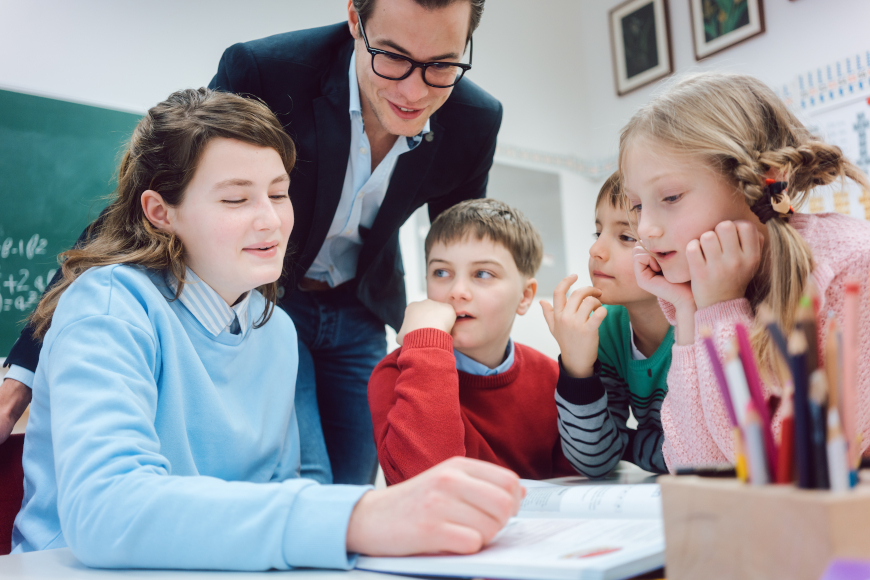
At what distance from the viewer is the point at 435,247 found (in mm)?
1453

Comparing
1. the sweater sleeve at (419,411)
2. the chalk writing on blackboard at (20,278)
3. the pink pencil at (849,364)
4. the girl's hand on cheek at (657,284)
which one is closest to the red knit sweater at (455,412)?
the sweater sleeve at (419,411)

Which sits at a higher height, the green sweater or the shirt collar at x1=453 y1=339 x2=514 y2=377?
the shirt collar at x1=453 y1=339 x2=514 y2=377

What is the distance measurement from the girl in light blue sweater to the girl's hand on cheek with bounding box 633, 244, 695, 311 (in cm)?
51

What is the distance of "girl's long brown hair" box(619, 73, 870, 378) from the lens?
0.80 meters

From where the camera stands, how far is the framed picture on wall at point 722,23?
9.59 feet

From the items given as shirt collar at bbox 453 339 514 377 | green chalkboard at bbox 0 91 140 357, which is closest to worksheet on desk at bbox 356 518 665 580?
shirt collar at bbox 453 339 514 377

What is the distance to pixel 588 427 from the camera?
1.08 meters

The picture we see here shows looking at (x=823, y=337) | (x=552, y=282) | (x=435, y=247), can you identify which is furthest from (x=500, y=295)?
(x=552, y=282)

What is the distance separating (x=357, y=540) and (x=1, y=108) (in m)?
2.15

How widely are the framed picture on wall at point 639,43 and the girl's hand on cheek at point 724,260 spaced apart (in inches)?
106

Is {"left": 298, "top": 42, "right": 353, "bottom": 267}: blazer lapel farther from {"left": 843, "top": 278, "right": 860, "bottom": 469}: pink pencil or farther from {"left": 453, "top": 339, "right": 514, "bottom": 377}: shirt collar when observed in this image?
{"left": 843, "top": 278, "right": 860, "bottom": 469}: pink pencil

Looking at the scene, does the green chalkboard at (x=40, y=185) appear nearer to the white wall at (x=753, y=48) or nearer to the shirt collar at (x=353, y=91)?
the shirt collar at (x=353, y=91)

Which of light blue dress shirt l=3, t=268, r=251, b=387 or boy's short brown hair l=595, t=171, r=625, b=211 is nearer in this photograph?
light blue dress shirt l=3, t=268, r=251, b=387

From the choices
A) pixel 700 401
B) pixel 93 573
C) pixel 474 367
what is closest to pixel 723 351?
pixel 700 401
